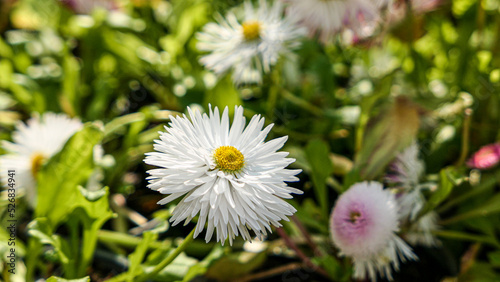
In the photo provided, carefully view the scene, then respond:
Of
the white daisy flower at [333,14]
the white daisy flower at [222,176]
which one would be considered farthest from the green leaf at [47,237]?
the white daisy flower at [333,14]

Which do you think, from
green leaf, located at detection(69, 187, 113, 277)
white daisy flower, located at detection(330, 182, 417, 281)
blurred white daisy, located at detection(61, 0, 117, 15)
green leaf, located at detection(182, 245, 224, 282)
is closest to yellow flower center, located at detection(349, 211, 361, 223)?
white daisy flower, located at detection(330, 182, 417, 281)

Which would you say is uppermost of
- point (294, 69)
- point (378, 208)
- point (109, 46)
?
point (109, 46)

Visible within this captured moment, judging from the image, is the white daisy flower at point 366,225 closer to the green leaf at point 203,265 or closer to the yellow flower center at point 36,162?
the green leaf at point 203,265

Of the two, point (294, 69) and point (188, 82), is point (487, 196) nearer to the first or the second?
point (294, 69)

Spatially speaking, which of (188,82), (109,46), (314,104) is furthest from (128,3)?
(314,104)

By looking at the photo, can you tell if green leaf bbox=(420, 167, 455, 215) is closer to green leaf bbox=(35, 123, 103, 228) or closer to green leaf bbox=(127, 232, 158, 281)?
green leaf bbox=(127, 232, 158, 281)

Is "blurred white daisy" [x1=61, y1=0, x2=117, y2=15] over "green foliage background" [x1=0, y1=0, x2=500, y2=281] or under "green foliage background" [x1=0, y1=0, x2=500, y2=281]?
over
